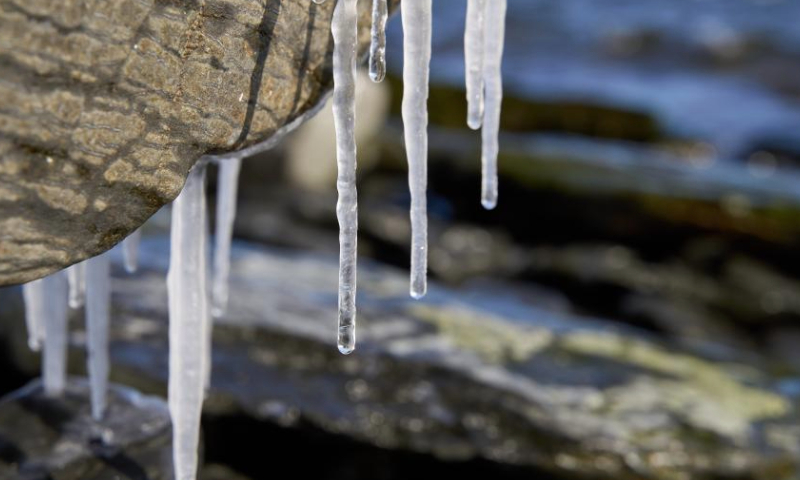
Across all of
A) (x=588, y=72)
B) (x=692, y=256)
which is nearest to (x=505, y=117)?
(x=588, y=72)

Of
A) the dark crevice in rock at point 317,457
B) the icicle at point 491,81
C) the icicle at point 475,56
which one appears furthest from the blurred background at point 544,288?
the icicle at point 475,56

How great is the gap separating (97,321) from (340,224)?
4.01 feet

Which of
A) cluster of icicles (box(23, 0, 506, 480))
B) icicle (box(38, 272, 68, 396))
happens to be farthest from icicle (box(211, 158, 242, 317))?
icicle (box(38, 272, 68, 396))

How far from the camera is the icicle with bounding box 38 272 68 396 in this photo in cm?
294

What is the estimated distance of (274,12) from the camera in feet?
6.46

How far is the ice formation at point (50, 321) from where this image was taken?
2.95 m

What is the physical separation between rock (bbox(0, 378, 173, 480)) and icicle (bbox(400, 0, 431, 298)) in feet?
3.85

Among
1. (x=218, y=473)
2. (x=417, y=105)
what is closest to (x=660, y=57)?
(x=218, y=473)

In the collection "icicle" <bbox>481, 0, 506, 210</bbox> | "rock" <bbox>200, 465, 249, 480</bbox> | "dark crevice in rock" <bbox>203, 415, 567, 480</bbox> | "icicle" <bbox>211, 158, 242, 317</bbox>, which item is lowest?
"rock" <bbox>200, 465, 249, 480</bbox>

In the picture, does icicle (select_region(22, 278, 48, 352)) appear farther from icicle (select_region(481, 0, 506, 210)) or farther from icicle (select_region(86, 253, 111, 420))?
icicle (select_region(481, 0, 506, 210))

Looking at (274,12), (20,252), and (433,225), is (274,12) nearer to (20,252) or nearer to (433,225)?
(20,252)

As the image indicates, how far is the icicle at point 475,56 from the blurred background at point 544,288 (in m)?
1.92

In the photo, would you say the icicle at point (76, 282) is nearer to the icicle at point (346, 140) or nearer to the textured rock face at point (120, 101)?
the textured rock face at point (120, 101)

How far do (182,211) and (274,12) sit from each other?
61 centimetres
